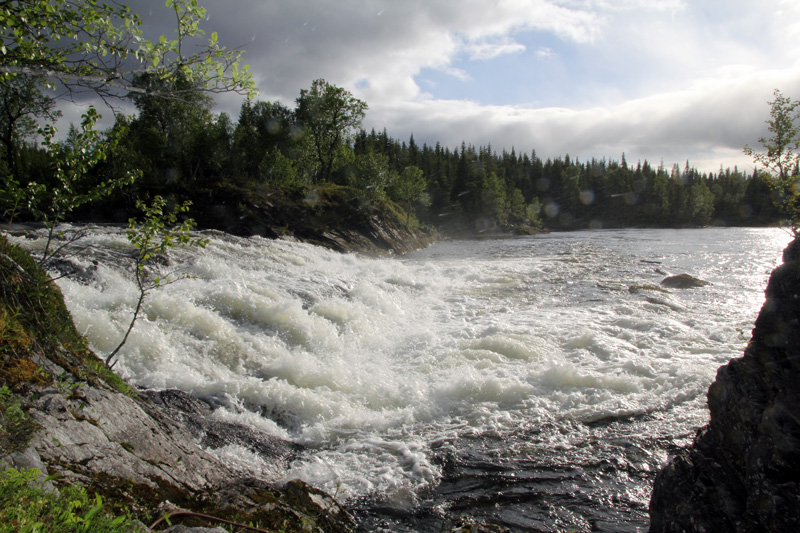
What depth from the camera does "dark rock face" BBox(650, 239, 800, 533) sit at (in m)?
4.07

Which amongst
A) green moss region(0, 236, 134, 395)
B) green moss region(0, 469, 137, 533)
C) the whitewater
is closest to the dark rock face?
the whitewater

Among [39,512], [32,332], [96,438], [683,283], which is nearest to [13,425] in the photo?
[96,438]

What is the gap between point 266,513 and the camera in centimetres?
483

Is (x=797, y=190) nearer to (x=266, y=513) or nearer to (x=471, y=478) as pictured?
(x=471, y=478)

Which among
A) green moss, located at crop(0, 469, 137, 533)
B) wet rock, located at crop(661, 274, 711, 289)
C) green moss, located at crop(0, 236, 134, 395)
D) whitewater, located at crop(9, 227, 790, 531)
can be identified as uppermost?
green moss, located at crop(0, 236, 134, 395)

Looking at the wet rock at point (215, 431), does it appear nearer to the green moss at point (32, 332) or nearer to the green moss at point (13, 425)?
the green moss at point (32, 332)

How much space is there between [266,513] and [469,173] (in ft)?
337

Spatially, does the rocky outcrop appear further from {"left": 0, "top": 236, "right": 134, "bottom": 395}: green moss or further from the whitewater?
the whitewater

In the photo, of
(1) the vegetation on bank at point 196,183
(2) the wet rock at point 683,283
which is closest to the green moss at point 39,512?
(1) the vegetation on bank at point 196,183

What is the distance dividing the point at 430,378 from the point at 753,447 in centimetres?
729

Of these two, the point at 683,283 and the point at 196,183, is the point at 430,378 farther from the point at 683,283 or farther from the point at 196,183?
the point at 196,183

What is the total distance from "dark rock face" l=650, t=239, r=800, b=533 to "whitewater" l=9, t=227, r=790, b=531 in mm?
1474

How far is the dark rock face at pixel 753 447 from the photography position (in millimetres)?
4074

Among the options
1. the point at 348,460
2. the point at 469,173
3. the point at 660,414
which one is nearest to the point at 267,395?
the point at 348,460
